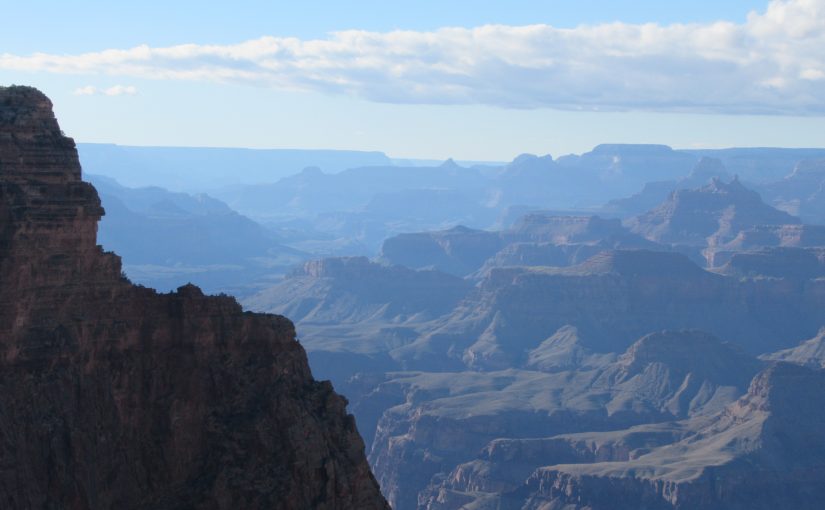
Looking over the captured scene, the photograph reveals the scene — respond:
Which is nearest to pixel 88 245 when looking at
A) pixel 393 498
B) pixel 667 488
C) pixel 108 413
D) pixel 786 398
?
pixel 108 413

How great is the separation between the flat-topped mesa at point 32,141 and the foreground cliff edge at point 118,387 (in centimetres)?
4

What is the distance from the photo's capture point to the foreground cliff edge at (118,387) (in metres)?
43.4

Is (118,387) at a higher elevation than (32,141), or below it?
below

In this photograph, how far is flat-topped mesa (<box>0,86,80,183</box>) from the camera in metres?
44.6

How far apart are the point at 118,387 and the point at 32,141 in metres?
7.27

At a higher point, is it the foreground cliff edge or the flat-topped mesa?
the flat-topped mesa

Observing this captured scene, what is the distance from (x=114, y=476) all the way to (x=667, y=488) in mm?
127684

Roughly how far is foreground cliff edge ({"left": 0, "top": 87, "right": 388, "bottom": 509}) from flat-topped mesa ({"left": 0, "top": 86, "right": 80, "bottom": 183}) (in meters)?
0.04

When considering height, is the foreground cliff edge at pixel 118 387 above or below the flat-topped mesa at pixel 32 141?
below

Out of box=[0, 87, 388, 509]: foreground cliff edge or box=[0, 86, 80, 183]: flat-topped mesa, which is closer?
box=[0, 87, 388, 509]: foreground cliff edge

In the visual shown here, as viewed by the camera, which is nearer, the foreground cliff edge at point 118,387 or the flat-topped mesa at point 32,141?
the foreground cliff edge at point 118,387

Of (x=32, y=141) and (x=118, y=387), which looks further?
(x=118, y=387)

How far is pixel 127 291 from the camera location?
46375 millimetres

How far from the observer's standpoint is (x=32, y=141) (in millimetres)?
44844
